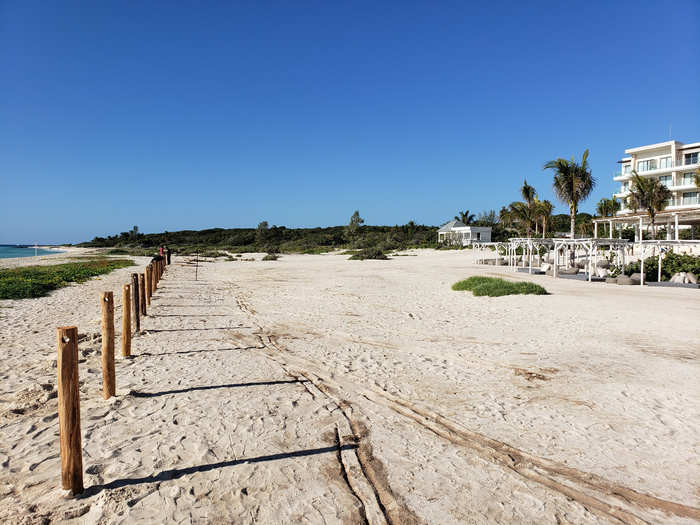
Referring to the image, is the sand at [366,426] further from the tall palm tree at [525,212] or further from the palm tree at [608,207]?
the palm tree at [608,207]

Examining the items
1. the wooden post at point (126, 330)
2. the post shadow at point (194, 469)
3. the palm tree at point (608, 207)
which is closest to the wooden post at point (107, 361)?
the wooden post at point (126, 330)

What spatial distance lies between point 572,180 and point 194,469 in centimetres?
3384

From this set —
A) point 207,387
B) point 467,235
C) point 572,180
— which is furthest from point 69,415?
point 467,235

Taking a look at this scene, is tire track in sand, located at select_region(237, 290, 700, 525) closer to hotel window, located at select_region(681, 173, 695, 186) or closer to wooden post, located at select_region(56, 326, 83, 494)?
wooden post, located at select_region(56, 326, 83, 494)

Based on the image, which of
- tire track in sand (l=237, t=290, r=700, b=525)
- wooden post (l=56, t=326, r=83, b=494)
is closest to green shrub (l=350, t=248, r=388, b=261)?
tire track in sand (l=237, t=290, r=700, b=525)

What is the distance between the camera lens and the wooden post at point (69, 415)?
3.53 m

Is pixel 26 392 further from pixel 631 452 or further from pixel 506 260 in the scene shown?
pixel 506 260

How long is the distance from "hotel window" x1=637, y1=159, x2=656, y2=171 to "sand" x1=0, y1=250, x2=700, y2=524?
54.8 metres

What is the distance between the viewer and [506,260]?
34031mm

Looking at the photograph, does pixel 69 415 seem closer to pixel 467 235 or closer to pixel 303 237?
pixel 467 235

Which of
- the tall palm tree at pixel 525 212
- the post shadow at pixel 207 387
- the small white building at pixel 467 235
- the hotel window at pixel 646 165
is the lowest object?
the post shadow at pixel 207 387

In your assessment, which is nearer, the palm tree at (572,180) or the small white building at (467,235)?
the palm tree at (572,180)

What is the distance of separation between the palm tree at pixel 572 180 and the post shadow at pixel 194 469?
103 ft

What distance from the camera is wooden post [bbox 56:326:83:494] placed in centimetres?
353
